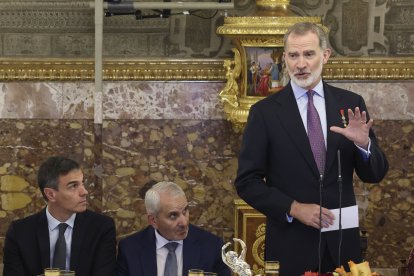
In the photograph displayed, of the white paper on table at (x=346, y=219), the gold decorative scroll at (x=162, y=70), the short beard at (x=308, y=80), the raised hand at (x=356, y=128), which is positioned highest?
the gold decorative scroll at (x=162, y=70)

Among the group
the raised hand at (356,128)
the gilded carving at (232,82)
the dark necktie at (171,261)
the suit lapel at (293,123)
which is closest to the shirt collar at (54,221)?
the dark necktie at (171,261)

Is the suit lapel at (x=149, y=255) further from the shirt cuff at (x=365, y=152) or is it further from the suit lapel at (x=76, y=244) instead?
the shirt cuff at (x=365, y=152)

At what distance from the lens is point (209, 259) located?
4680 mm

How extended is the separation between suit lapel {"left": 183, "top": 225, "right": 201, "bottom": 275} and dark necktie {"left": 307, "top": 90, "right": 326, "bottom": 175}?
0.65m

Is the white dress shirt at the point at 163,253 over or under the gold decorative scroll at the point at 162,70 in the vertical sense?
under

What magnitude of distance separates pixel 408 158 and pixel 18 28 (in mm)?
2734

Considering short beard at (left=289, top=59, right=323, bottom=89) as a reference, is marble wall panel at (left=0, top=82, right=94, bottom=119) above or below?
below

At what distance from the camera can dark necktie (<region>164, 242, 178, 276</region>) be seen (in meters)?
4.70

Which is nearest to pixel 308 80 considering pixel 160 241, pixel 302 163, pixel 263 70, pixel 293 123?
pixel 293 123

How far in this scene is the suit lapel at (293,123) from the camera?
4.48m

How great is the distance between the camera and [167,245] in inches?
187

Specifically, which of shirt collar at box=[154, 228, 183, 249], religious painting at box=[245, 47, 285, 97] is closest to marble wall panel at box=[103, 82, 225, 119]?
religious painting at box=[245, 47, 285, 97]

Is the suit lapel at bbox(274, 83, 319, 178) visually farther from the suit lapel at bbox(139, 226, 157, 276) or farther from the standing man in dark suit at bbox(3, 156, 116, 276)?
the standing man in dark suit at bbox(3, 156, 116, 276)

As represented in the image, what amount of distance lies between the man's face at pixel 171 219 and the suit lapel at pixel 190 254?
36mm
